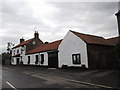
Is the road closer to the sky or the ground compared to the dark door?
closer to the ground

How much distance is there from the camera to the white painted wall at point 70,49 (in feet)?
61.2

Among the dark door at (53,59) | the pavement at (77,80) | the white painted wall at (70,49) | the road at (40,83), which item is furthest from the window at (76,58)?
the road at (40,83)

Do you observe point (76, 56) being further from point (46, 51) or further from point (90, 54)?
point (46, 51)

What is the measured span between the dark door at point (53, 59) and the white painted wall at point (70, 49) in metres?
1.29

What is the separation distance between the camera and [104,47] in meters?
21.0

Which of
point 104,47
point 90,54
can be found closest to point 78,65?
point 90,54

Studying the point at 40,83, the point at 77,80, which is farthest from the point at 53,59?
the point at 40,83

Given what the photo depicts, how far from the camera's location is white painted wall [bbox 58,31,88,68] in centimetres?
1866

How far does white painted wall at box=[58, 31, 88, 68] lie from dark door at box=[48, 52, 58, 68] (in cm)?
129

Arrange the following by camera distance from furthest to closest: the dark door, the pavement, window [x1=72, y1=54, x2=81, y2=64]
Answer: the dark door
window [x1=72, y1=54, x2=81, y2=64]
the pavement

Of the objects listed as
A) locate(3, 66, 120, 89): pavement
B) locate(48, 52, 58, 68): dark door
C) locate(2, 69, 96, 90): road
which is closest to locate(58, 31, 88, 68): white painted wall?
locate(48, 52, 58, 68): dark door

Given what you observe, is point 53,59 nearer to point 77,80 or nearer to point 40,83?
point 77,80

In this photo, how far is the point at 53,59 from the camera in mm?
24922

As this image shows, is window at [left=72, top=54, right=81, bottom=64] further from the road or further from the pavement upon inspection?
the road
